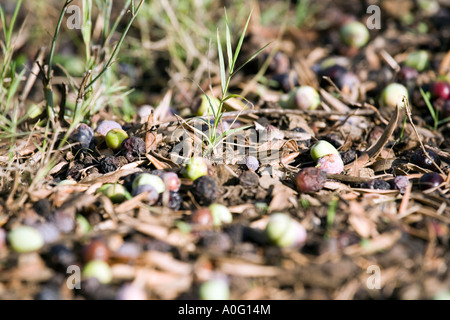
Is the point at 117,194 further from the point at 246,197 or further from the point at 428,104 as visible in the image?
the point at 428,104

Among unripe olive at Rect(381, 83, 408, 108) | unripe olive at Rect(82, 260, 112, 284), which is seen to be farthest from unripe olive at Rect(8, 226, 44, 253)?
unripe olive at Rect(381, 83, 408, 108)

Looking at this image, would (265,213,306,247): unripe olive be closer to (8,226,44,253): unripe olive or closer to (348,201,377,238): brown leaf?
(348,201,377,238): brown leaf

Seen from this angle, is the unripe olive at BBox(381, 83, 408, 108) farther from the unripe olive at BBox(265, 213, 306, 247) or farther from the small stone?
the unripe olive at BBox(265, 213, 306, 247)

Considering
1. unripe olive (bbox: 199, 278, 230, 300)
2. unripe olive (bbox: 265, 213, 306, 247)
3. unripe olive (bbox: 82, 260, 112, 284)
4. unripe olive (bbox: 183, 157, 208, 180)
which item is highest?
unripe olive (bbox: 183, 157, 208, 180)

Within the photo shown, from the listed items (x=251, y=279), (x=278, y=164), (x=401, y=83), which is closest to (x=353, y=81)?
(x=401, y=83)

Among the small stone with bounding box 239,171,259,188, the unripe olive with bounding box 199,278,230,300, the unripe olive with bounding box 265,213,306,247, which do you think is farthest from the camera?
the small stone with bounding box 239,171,259,188

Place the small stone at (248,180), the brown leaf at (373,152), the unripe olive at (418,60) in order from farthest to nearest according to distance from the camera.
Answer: the unripe olive at (418,60)
the brown leaf at (373,152)
the small stone at (248,180)

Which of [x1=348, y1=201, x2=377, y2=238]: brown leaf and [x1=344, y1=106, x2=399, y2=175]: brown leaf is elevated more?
[x1=344, y1=106, x2=399, y2=175]: brown leaf

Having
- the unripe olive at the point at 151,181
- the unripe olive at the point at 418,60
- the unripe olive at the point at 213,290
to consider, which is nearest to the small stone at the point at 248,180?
the unripe olive at the point at 151,181

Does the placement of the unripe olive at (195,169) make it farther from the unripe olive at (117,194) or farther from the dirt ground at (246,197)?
the unripe olive at (117,194)

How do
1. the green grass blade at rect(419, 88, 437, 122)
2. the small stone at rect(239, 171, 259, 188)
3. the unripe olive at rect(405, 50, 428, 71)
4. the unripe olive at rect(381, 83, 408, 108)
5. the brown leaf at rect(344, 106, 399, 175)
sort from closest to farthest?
the small stone at rect(239, 171, 259, 188) → the brown leaf at rect(344, 106, 399, 175) → the green grass blade at rect(419, 88, 437, 122) → the unripe olive at rect(381, 83, 408, 108) → the unripe olive at rect(405, 50, 428, 71)

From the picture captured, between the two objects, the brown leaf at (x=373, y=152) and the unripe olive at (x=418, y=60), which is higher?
the unripe olive at (x=418, y=60)

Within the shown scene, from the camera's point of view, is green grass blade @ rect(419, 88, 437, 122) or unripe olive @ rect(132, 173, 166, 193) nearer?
unripe olive @ rect(132, 173, 166, 193)
